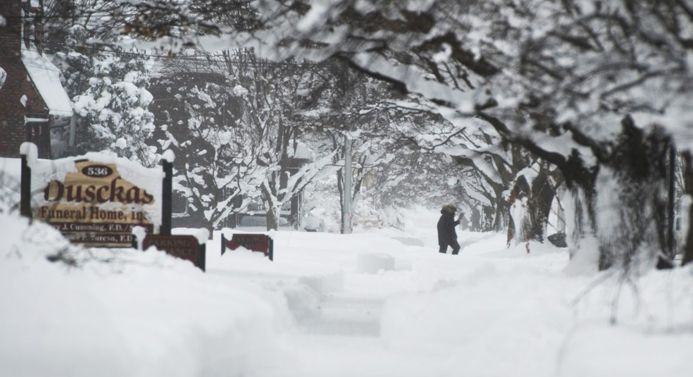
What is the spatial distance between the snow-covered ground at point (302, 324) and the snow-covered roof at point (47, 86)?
18210 millimetres

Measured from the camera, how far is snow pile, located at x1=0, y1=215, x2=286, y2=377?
5590mm

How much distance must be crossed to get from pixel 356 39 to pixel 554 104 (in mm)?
3450

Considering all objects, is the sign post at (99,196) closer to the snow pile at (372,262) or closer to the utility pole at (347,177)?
the snow pile at (372,262)

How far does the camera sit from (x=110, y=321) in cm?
614

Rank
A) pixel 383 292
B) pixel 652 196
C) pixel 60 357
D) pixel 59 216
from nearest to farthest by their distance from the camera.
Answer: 1. pixel 60 357
2. pixel 652 196
3. pixel 59 216
4. pixel 383 292

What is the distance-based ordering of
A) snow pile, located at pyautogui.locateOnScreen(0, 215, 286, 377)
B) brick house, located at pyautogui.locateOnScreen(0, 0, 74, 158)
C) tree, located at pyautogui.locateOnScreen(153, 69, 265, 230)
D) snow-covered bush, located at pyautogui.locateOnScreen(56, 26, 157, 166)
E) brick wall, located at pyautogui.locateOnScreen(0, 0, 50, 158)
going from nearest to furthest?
snow pile, located at pyautogui.locateOnScreen(0, 215, 286, 377)
brick house, located at pyautogui.locateOnScreen(0, 0, 74, 158)
brick wall, located at pyautogui.locateOnScreen(0, 0, 50, 158)
tree, located at pyautogui.locateOnScreen(153, 69, 265, 230)
snow-covered bush, located at pyautogui.locateOnScreen(56, 26, 157, 166)

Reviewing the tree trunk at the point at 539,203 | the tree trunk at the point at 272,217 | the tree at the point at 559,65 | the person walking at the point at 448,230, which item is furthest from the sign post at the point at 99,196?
the tree trunk at the point at 272,217

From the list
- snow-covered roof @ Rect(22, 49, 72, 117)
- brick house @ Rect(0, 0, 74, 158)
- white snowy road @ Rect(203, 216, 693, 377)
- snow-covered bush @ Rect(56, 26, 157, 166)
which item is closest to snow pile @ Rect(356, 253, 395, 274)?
white snowy road @ Rect(203, 216, 693, 377)

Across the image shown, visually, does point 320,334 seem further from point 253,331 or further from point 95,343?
point 95,343

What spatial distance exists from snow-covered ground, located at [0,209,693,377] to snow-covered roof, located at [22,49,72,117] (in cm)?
1821

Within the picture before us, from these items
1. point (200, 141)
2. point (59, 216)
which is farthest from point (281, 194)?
point (59, 216)

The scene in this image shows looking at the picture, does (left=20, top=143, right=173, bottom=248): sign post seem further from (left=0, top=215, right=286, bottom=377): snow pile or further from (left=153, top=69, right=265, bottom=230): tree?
(left=153, top=69, right=265, bottom=230): tree

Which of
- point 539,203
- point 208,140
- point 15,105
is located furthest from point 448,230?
point 15,105

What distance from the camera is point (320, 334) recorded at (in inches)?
410
